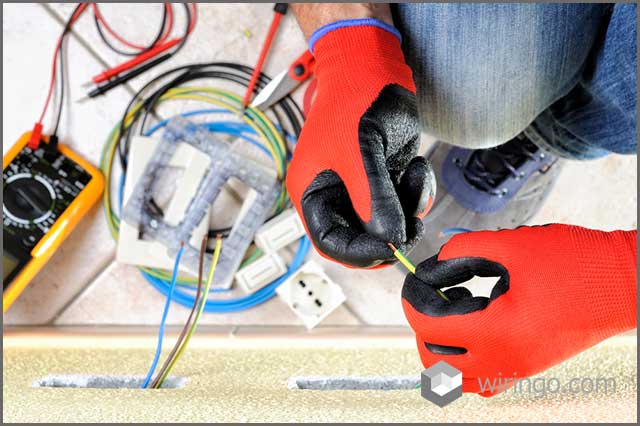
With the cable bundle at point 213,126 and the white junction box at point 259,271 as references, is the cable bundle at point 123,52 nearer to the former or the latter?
the cable bundle at point 213,126

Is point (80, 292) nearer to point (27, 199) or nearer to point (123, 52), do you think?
point (27, 199)

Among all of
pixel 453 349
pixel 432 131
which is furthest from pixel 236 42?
pixel 453 349

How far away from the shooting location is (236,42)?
1159mm

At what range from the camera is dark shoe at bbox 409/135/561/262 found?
1044mm

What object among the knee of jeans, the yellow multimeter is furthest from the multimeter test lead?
the yellow multimeter

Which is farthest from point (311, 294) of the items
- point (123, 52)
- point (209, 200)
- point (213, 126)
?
point (123, 52)

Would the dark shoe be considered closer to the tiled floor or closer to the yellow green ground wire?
the tiled floor

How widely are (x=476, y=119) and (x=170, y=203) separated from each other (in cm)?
63

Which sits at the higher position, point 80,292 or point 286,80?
point 286,80

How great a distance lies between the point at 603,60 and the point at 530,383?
433 mm

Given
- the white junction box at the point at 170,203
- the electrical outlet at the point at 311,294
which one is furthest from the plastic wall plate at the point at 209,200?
the electrical outlet at the point at 311,294

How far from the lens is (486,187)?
1089 millimetres

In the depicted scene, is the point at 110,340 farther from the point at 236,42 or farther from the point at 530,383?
the point at 530,383

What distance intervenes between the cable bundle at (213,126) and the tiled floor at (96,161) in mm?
26
